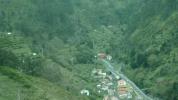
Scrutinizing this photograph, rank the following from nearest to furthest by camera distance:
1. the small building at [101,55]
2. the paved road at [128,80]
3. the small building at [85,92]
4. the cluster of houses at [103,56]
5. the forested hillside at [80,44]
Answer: the forested hillside at [80,44] → the small building at [85,92] → the paved road at [128,80] → the small building at [101,55] → the cluster of houses at [103,56]

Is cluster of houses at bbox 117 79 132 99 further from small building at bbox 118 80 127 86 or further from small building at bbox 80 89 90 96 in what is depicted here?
small building at bbox 80 89 90 96

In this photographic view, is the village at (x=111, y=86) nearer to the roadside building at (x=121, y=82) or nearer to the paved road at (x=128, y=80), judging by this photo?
the roadside building at (x=121, y=82)

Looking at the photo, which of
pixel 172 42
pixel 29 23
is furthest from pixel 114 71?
pixel 29 23

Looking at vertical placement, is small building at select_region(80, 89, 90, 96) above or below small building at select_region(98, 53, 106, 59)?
below

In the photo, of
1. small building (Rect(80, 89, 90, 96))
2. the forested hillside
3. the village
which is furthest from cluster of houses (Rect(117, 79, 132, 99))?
small building (Rect(80, 89, 90, 96))

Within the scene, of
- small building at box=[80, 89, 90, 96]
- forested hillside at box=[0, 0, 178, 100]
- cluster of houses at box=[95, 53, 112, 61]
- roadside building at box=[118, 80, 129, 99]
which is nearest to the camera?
forested hillside at box=[0, 0, 178, 100]

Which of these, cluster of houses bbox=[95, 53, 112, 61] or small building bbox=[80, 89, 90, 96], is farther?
cluster of houses bbox=[95, 53, 112, 61]

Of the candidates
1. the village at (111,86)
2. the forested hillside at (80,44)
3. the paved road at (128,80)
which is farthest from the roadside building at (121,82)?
the forested hillside at (80,44)

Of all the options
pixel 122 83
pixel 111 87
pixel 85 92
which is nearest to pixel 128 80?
pixel 122 83
